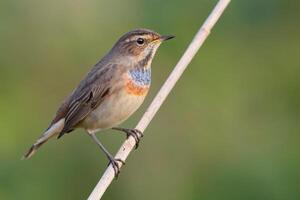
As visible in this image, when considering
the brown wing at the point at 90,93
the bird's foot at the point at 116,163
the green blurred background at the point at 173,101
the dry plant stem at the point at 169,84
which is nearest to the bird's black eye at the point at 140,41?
the green blurred background at the point at 173,101

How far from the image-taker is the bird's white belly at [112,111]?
699cm

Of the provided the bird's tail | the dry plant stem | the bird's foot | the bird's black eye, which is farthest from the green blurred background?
the dry plant stem

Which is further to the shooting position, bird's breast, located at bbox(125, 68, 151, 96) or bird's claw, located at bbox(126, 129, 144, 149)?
bird's breast, located at bbox(125, 68, 151, 96)

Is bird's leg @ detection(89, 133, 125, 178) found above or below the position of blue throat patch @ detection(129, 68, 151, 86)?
below

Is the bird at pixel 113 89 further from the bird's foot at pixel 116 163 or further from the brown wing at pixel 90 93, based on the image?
the bird's foot at pixel 116 163

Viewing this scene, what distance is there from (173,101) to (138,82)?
36 centimetres

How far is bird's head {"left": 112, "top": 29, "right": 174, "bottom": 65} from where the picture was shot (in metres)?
7.02

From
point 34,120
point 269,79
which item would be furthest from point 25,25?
A: point 269,79

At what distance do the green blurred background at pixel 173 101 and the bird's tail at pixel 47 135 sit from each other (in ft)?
0.17

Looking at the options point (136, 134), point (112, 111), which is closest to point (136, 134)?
point (136, 134)

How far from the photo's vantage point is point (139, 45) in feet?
23.5

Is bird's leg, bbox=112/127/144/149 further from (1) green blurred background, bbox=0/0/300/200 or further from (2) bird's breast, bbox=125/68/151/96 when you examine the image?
(2) bird's breast, bbox=125/68/151/96

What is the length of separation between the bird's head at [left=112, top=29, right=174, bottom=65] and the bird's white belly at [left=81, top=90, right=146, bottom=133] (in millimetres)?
336

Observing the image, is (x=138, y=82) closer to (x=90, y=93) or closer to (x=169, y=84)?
(x=90, y=93)
